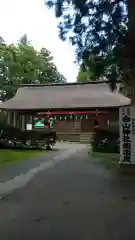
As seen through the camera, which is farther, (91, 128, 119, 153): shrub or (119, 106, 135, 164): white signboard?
(91, 128, 119, 153): shrub

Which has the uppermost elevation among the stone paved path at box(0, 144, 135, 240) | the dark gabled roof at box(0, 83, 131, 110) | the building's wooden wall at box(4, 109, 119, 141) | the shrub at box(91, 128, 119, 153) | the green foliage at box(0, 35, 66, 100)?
the green foliage at box(0, 35, 66, 100)

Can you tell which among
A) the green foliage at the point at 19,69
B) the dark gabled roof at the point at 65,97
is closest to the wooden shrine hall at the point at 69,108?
the dark gabled roof at the point at 65,97

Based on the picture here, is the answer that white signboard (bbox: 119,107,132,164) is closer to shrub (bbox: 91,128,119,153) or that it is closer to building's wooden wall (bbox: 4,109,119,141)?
shrub (bbox: 91,128,119,153)

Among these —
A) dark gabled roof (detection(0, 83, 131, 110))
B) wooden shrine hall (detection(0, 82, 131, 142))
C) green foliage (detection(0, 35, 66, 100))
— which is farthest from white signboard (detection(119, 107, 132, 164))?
green foliage (detection(0, 35, 66, 100))

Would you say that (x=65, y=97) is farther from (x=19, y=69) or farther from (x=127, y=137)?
(x=127, y=137)

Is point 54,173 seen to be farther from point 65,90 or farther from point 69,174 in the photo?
point 65,90

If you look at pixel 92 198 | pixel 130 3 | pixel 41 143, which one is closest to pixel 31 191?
pixel 92 198

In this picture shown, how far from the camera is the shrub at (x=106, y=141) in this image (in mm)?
18389

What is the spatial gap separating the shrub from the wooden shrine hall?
482 inches

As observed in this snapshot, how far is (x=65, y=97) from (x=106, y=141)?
16.3 m

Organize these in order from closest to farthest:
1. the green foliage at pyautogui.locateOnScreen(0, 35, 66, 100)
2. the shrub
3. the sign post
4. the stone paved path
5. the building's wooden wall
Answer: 1. the stone paved path
2. the sign post
3. the shrub
4. the building's wooden wall
5. the green foliage at pyautogui.locateOnScreen(0, 35, 66, 100)

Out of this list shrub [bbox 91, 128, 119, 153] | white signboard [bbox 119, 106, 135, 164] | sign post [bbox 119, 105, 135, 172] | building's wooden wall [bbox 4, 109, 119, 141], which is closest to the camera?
sign post [bbox 119, 105, 135, 172]

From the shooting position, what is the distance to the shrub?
60.3 ft

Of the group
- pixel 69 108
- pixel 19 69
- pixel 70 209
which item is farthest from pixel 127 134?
pixel 19 69
